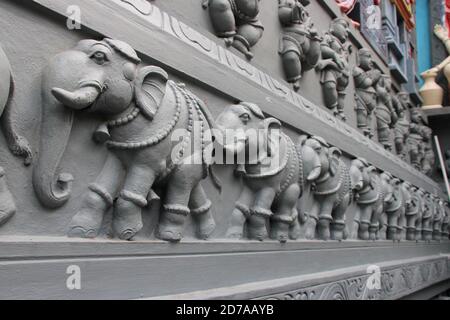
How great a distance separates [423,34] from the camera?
25.4ft

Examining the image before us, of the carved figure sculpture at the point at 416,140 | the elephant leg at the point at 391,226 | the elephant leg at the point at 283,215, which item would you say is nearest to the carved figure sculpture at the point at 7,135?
the elephant leg at the point at 283,215

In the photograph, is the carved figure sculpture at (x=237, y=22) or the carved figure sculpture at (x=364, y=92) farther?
the carved figure sculpture at (x=364, y=92)

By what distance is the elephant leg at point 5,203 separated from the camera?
102 centimetres

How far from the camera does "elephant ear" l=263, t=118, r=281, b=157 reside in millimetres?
1927

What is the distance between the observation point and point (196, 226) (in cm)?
163

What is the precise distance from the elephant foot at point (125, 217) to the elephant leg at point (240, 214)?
566 millimetres

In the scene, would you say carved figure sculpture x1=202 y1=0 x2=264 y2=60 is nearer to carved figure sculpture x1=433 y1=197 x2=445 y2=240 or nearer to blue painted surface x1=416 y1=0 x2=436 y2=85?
carved figure sculpture x1=433 y1=197 x2=445 y2=240

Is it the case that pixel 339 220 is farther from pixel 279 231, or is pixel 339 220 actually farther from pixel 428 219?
pixel 428 219

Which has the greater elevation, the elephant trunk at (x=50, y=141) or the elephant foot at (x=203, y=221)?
the elephant trunk at (x=50, y=141)

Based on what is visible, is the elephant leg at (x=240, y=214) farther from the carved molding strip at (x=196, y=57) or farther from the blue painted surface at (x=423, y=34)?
the blue painted surface at (x=423, y=34)

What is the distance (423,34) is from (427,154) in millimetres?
2565

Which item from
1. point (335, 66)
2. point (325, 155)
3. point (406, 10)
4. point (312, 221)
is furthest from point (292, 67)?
point (406, 10)
